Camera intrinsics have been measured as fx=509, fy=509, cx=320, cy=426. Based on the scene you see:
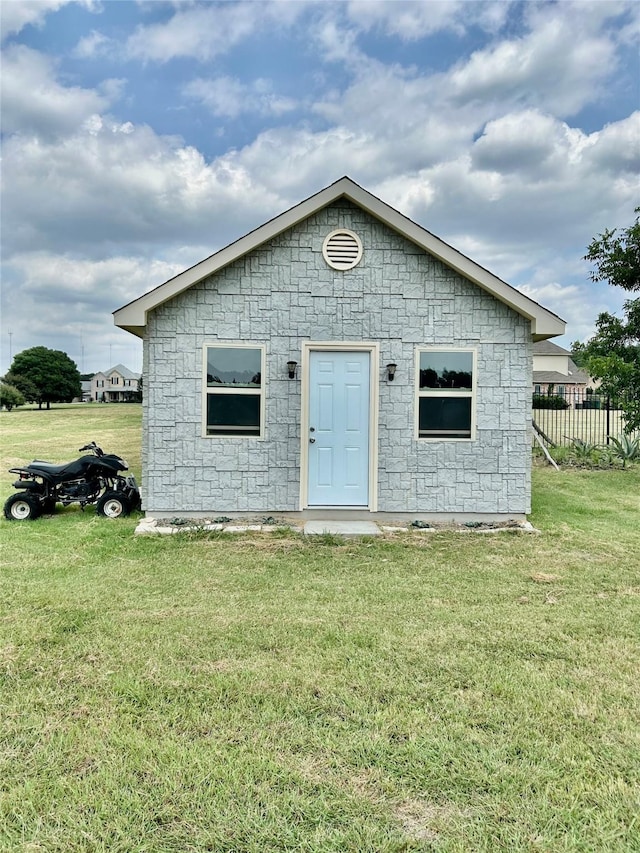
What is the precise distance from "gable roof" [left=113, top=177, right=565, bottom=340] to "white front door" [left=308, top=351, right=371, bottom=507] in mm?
1772

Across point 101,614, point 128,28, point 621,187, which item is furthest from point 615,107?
point 101,614

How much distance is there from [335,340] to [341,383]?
645mm

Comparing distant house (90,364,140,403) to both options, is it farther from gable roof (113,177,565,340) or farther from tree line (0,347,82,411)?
gable roof (113,177,565,340)

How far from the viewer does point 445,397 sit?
301 inches

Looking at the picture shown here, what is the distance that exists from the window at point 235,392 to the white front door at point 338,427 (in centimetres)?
80

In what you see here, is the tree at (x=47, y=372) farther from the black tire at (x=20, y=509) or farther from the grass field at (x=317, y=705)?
the grass field at (x=317, y=705)

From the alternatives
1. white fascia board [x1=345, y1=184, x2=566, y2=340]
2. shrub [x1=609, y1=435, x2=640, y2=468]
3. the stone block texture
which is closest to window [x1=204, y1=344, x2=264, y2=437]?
the stone block texture

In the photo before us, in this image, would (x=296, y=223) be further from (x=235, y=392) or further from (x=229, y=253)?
(x=235, y=392)

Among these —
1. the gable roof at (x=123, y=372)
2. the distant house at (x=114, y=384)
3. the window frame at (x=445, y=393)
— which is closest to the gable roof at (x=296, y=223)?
the window frame at (x=445, y=393)

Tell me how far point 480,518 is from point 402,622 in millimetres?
3997

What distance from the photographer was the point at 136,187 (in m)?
15.6

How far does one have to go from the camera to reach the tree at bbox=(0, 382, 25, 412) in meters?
A: 43.4

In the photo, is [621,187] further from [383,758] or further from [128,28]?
[383,758]

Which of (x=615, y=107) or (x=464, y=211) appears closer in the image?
(x=615, y=107)
